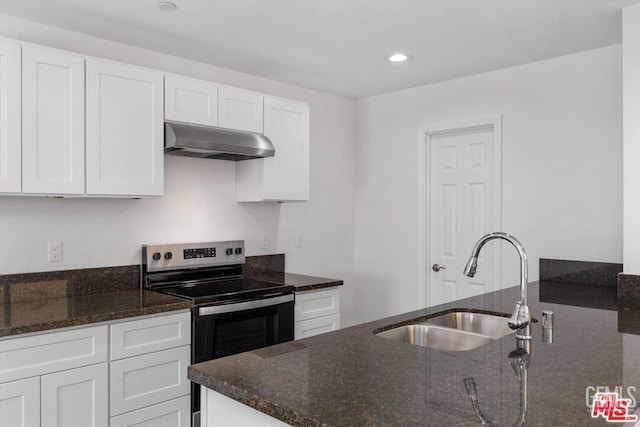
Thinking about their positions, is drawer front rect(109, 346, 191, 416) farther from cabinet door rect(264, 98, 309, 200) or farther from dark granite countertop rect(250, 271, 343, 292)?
cabinet door rect(264, 98, 309, 200)

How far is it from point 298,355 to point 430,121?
117 inches

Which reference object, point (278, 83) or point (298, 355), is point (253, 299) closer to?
point (298, 355)

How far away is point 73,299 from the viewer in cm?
272

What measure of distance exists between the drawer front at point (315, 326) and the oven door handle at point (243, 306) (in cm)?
22

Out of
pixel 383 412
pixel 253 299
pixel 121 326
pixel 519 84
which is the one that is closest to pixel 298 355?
pixel 383 412

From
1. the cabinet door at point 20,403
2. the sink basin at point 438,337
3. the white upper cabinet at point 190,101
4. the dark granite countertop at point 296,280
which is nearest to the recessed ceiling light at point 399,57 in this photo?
the white upper cabinet at point 190,101

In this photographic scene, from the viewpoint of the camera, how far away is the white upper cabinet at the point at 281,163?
348 centimetres

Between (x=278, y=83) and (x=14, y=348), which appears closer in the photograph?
(x=14, y=348)

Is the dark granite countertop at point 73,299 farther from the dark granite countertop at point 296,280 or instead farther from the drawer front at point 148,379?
the dark granite countertop at point 296,280

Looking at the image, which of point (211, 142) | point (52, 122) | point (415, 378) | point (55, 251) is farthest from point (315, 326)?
point (415, 378)

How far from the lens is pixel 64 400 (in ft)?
7.29

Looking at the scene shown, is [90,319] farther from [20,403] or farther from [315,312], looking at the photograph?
[315,312]

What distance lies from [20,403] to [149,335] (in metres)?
0.60

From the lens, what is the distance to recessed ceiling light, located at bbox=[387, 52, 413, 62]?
3305 mm
